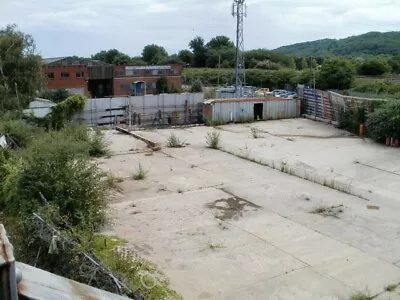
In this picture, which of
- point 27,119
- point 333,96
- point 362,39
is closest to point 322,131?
point 333,96

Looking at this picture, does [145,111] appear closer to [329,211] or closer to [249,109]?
[249,109]

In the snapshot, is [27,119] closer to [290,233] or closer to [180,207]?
[180,207]

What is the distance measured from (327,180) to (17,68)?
1614 cm

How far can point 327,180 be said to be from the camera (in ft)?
42.0

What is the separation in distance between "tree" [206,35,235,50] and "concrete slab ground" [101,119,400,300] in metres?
67.0

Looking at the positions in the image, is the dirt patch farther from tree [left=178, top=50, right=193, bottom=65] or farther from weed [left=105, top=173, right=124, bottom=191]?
tree [left=178, top=50, right=193, bottom=65]

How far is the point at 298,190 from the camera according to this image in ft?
39.0

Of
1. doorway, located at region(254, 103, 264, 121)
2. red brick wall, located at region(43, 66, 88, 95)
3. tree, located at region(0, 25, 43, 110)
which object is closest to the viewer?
tree, located at region(0, 25, 43, 110)

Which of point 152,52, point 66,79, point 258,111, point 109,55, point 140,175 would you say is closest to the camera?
point 140,175

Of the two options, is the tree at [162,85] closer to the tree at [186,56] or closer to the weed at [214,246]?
the tree at [186,56]

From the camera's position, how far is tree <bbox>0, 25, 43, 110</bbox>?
21562 mm

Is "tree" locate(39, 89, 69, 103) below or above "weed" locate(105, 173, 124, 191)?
above

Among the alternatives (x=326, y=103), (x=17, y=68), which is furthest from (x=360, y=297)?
(x=17, y=68)

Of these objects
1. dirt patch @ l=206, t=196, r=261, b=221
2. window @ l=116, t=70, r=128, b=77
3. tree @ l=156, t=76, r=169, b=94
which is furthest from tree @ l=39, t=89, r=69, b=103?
dirt patch @ l=206, t=196, r=261, b=221
